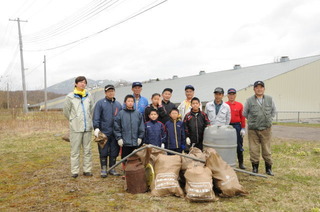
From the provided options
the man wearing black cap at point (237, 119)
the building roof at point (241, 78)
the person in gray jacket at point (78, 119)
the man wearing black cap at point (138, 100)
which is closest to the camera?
the person in gray jacket at point (78, 119)

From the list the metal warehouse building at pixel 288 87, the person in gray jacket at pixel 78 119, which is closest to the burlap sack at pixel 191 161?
the person in gray jacket at pixel 78 119

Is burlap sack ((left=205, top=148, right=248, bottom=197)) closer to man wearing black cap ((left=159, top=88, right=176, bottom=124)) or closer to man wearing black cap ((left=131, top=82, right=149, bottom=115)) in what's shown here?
man wearing black cap ((left=159, top=88, right=176, bottom=124))

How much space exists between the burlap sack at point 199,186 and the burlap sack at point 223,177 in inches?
6.3

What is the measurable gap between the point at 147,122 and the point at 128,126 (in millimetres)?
389

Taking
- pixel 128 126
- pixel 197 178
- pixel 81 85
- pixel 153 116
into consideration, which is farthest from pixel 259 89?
pixel 81 85

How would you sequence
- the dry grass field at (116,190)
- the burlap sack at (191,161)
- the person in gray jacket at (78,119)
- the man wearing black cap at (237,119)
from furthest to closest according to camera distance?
1. the man wearing black cap at (237,119)
2. the person in gray jacket at (78,119)
3. the burlap sack at (191,161)
4. the dry grass field at (116,190)

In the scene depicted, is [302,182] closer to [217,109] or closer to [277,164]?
[277,164]

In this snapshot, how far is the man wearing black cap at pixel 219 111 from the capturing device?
216 inches

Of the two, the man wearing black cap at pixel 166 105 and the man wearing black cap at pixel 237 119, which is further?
the man wearing black cap at pixel 237 119

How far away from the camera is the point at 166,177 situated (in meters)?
4.16

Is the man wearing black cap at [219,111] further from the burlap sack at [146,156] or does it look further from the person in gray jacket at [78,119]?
the person in gray jacket at [78,119]

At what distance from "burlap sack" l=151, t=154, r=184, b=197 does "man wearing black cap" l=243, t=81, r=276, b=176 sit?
1.99m

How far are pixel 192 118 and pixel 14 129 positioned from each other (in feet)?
42.1

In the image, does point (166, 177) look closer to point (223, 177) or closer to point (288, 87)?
point (223, 177)
